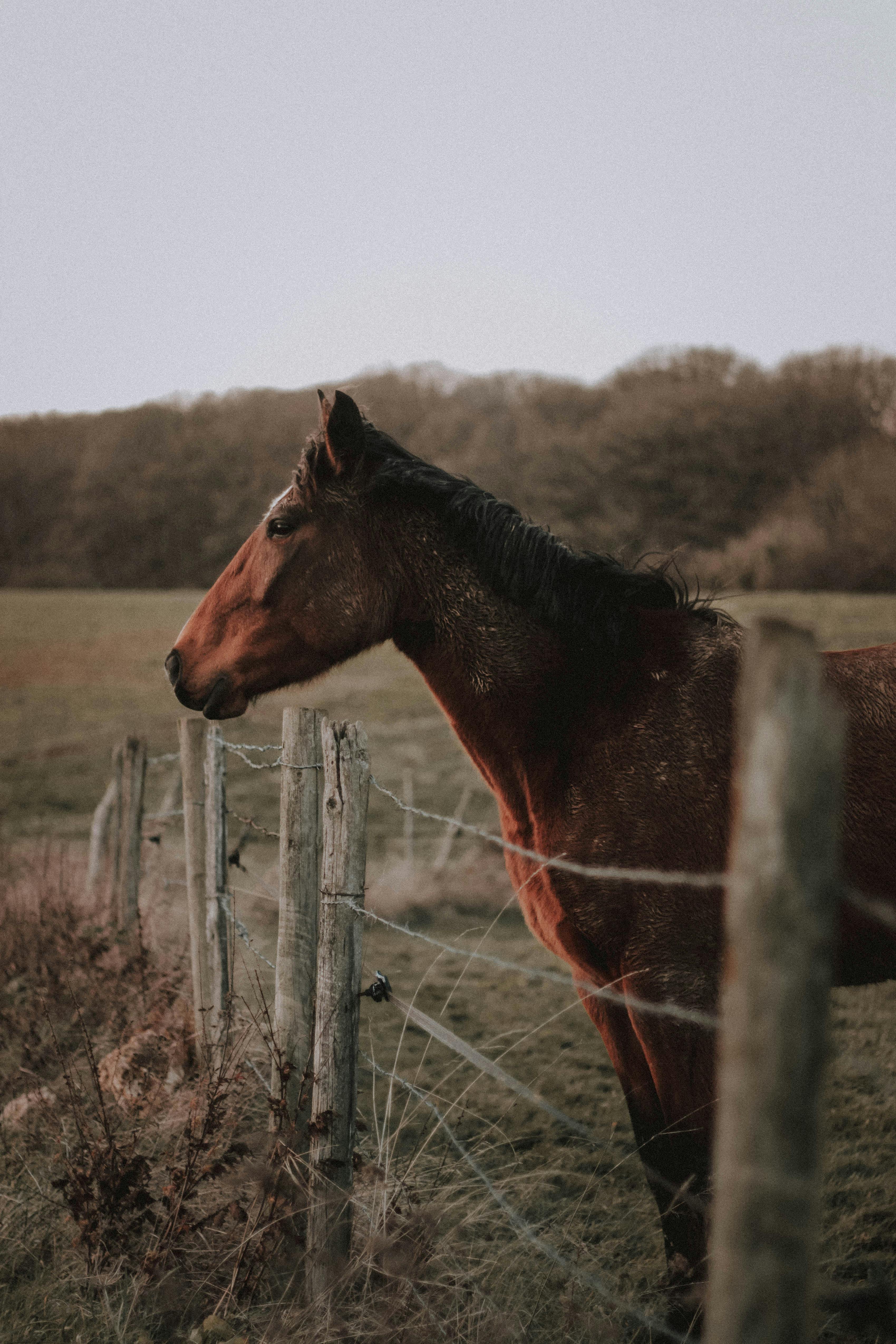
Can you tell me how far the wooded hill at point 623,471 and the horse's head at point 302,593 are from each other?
68.0 ft

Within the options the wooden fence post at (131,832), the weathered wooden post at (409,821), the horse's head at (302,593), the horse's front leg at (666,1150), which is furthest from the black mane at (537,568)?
the weathered wooden post at (409,821)

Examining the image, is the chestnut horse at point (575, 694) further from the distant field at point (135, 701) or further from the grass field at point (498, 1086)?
the distant field at point (135, 701)

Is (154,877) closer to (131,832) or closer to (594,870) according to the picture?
(131,832)

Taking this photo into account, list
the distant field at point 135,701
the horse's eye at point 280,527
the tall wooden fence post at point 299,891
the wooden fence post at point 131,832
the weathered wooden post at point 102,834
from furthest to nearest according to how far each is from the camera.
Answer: the distant field at point 135,701
the weathered wooden post at point 102,834
the wooden fence post at point 131,832
the horse's eye at point 280,527
the tall wooden fence post at point 299,891

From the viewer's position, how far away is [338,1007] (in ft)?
7.95

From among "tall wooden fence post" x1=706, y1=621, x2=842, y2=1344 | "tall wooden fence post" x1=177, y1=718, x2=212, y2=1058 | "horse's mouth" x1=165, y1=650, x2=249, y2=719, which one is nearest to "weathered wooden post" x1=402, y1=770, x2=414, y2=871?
"tall wooden fence post" x1=177, y1=718, x2=212, y2=1058

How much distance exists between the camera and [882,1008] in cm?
568

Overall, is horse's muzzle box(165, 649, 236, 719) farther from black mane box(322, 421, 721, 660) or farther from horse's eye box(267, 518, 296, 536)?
black mane box(322, 421, 721, 660)

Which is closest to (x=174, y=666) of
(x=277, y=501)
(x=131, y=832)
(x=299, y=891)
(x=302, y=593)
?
(x=302, y=593)

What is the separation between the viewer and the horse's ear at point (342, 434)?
2.84 m

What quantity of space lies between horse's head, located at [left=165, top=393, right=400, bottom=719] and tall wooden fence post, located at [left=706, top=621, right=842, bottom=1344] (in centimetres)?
215

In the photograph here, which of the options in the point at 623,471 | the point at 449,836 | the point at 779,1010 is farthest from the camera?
the point at 623,471

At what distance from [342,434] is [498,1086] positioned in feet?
12.0

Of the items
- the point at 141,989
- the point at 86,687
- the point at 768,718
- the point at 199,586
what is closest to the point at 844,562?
the point at 199,586
